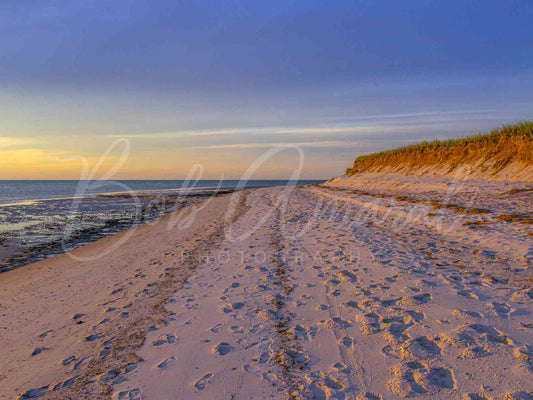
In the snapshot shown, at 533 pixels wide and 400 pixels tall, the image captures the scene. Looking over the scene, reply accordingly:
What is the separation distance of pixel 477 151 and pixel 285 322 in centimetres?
2319

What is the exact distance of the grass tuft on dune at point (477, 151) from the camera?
17.5m

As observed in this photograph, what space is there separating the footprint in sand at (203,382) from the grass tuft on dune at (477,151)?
19.4m

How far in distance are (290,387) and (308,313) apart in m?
1.47

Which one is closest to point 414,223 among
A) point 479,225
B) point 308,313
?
point 479,225

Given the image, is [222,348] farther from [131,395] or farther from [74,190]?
[74,190]

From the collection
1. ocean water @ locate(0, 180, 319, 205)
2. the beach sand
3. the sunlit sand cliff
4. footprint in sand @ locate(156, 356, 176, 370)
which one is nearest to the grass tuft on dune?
the sunlit sand cliff

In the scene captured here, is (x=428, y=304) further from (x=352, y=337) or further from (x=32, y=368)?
(x=32, y=368)

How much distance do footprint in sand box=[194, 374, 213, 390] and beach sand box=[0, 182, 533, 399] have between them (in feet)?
0.06

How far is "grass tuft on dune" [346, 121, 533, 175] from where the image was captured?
17500 mm

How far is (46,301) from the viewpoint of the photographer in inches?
215

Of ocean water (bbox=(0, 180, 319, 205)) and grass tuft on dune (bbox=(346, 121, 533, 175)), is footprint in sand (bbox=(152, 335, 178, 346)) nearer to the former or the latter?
grass tuft on dune (bbox=(346, 121, 533, 175))

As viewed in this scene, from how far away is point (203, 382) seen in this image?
2.83 meters

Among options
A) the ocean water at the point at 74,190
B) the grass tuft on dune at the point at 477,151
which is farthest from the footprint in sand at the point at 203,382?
the ocean water at the point at 74,190

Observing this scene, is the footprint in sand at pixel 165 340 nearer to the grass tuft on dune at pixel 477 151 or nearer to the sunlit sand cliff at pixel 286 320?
the sunlit sand cliff at pixel 286 320
